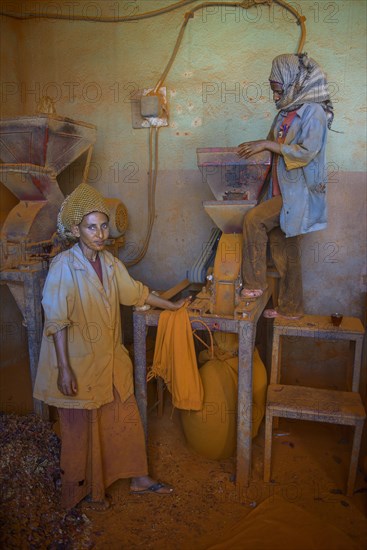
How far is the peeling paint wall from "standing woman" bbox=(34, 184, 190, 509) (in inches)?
67.2

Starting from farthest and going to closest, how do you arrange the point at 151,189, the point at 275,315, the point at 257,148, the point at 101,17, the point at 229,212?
the point at 151,189 → the point at 101,17 → the point at 275,315 → the point at 229,212 → the point at 257,148

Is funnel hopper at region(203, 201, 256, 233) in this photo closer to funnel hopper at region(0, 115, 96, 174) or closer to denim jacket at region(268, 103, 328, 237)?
denim jacket at region(268, 103, 328, 237)

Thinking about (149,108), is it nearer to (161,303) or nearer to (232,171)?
(232,171)

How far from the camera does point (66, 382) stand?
8.91 feet

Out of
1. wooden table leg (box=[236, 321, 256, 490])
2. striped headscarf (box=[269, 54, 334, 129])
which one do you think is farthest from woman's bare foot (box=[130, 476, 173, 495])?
striped headscarf (box=[269, 54, 334, 129])

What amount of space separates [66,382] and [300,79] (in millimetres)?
2543

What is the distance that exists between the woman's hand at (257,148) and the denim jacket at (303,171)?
55mm

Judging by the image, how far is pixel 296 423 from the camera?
4.00 metres

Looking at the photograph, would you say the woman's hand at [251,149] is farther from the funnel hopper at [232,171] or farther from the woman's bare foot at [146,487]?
the woman's bare foot at [146,487]

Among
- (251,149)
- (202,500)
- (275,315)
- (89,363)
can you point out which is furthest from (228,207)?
(202,500)

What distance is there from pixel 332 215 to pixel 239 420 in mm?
2080

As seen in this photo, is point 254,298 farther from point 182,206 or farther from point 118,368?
point 182,206

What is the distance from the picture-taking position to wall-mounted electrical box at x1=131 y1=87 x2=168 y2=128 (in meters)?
4.29

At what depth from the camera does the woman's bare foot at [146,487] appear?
313 cm
